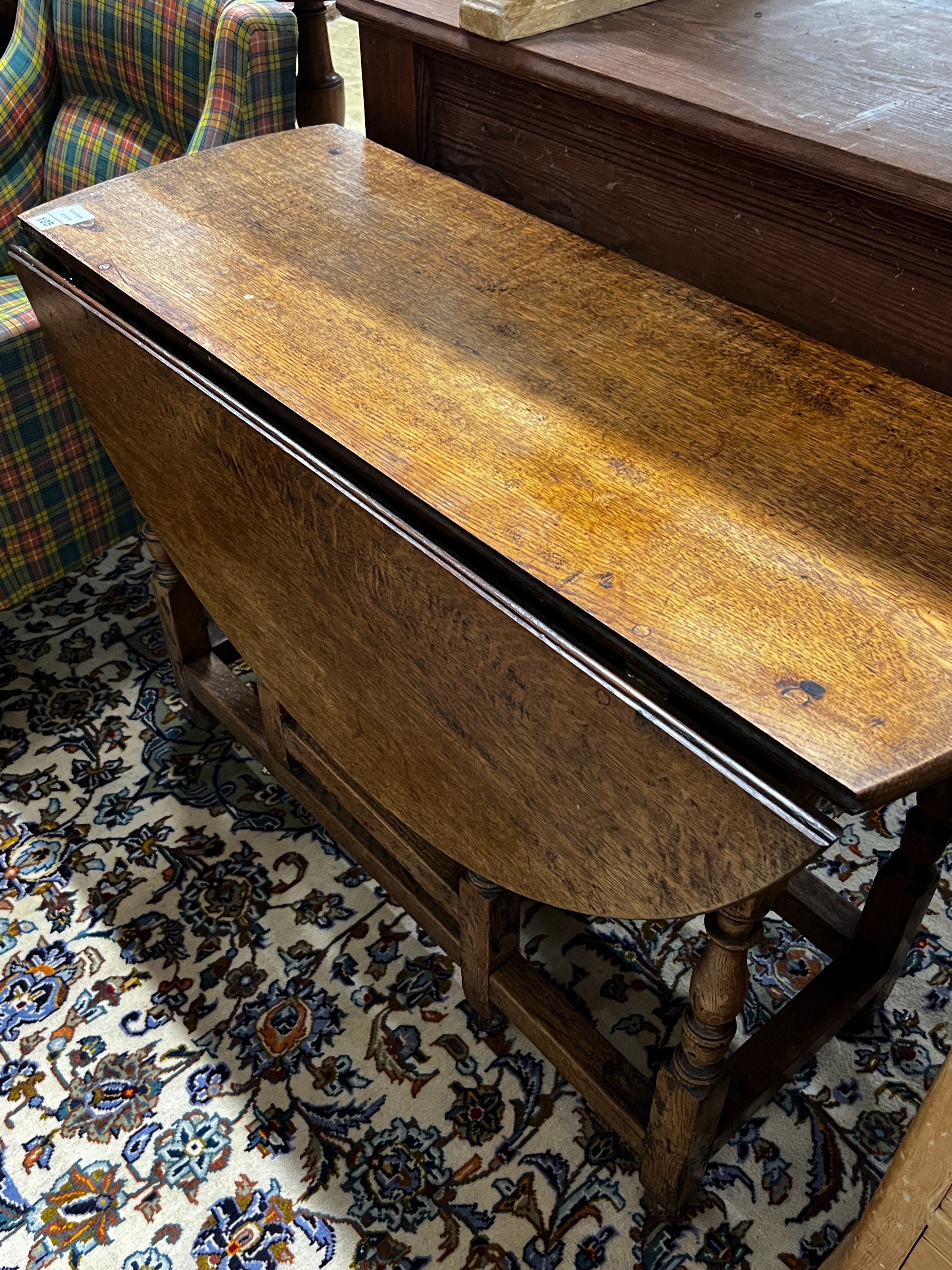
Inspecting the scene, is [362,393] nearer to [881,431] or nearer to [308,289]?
[308,289]

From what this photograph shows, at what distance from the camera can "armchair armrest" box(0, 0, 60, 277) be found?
A: 191cm

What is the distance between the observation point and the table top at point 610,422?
0.80 meters

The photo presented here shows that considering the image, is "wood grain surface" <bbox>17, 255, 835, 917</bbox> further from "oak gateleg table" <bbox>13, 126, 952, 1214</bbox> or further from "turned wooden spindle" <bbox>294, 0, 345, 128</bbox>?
"turned wooden spindle" <bbox>294, 0, 345, 128</bbox>

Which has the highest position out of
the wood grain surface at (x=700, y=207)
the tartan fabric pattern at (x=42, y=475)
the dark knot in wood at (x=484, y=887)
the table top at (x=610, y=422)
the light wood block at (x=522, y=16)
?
the light wood block at (x=522, y=16)

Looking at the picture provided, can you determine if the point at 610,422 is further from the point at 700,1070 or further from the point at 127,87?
the point at 127,87

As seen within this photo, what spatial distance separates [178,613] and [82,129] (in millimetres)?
947

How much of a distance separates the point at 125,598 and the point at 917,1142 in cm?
161

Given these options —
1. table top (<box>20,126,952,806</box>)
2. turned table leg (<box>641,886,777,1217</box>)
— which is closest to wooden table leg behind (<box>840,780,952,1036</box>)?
turned table leg (<box>641,886,777,1217</box>)

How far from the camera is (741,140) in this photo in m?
1.06

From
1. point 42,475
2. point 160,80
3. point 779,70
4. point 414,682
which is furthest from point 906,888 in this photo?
point 160,80

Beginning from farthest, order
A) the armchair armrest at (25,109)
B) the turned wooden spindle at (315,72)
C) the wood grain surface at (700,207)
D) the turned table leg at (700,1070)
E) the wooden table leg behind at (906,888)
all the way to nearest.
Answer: the turned wooden spindle at (315,72) → the armchair armrest at (25,109) → the wooden table leg behind at (906,888) → the wood grain surface at (700,207) → the turned table leg at (700,1070)

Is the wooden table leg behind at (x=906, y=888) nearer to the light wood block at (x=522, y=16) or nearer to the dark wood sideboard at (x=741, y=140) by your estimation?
the dark wood sideboard at (x=741, y=140)

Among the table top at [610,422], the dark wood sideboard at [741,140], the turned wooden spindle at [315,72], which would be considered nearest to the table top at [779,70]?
the dark wood sideboard at [741,140]

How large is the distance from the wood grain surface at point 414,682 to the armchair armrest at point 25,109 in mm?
741
